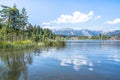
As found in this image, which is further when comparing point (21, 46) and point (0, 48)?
point (21, 46)

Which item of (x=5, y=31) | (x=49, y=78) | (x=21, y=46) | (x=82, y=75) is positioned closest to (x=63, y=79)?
(x=49, y=78)

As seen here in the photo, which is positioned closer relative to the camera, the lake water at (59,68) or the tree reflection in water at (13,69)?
the tree reflection in water at (13,69)

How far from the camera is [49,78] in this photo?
17.0 meters

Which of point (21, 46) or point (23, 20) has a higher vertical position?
point (23, 20)

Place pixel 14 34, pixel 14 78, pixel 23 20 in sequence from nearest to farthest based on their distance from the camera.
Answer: pixel 14 78 → pixel 14 34 → pixel 23 20

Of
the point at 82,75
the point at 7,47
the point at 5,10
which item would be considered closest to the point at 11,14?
the point at 5,10

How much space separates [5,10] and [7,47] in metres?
17.7

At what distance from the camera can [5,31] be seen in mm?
59406

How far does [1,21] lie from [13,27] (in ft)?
11.4

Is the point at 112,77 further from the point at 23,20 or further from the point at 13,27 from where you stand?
the point at 23,20

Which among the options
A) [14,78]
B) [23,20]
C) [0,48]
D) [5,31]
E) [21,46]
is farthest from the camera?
[23,20]

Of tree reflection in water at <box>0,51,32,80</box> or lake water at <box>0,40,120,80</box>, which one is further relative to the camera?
lake water at <box>0,40,120,80</box>

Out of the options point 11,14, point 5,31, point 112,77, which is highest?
point 11,14

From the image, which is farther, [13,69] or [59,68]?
Answer: [59,68]
